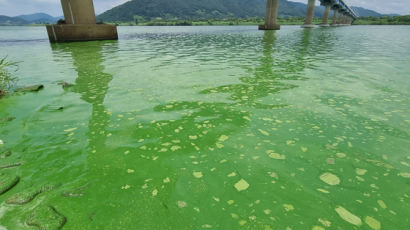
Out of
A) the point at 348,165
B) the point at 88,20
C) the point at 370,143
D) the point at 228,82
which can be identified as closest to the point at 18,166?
the point at 348,165

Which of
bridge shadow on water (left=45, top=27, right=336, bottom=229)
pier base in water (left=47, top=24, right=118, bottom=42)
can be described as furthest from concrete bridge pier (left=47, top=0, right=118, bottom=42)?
bridge shadow on water (left=45, top=27, right=336, bottom=229)

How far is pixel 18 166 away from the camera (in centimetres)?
430

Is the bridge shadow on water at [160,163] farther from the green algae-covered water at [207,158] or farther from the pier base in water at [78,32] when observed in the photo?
the pier base in water at [78,32]

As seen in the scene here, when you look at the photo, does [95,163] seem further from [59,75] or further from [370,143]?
[59,75]

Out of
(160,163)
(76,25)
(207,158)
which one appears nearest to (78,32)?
(76,25)

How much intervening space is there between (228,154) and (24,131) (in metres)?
5.76

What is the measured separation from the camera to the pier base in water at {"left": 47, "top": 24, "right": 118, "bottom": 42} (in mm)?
31950

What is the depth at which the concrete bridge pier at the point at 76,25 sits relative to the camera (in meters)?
32.2

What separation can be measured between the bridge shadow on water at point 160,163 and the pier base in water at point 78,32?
31.4 metres

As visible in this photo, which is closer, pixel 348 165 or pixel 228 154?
pixel 348 165

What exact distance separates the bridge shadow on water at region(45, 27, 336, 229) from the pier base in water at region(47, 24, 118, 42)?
31.4 metres

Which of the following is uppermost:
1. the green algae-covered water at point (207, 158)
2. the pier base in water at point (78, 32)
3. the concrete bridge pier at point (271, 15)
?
the concrete bridge pier at point (271, 15)

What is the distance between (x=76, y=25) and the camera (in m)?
32.8

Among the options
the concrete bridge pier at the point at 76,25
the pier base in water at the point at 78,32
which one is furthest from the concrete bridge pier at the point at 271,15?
the concrete bridge pier at the point at 76,25
